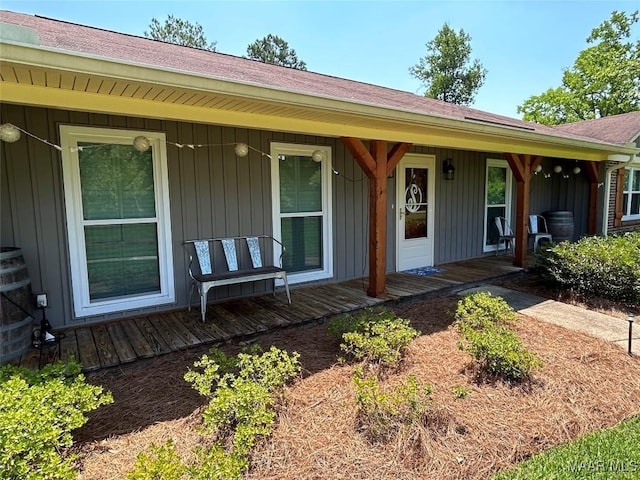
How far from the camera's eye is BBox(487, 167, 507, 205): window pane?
23.7 feet

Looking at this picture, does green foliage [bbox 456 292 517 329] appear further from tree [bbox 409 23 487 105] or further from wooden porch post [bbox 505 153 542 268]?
tree [bbox 409 23 487 105]

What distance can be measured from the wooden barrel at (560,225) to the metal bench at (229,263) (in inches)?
238

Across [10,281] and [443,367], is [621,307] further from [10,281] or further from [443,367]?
[10,281]

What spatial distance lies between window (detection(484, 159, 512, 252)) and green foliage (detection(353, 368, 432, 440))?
5.76 metres

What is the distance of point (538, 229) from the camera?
799 cm

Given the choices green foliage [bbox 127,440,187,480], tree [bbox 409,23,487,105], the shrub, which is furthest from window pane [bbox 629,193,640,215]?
tree [bbox 409,23,487,105]

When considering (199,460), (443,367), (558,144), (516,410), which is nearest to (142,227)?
(199,460)

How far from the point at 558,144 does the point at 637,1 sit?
2045cm

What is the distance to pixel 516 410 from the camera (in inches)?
93.4

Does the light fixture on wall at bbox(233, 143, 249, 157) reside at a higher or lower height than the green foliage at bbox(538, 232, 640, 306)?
higher

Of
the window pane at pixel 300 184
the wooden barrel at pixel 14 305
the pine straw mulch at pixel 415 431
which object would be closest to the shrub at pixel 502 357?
the pine straw mulch at pixel 415 431

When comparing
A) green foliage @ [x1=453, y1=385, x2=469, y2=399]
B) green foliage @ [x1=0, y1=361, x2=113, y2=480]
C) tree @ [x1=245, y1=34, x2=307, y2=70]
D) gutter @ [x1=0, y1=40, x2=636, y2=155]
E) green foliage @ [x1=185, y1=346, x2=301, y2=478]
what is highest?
tree @ [x1=245, y1=34, x2=307, y2=70]

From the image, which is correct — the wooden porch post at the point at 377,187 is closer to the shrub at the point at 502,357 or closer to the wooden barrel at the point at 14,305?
the shrub at the point at 502,357

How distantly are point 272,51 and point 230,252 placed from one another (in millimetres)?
23705
